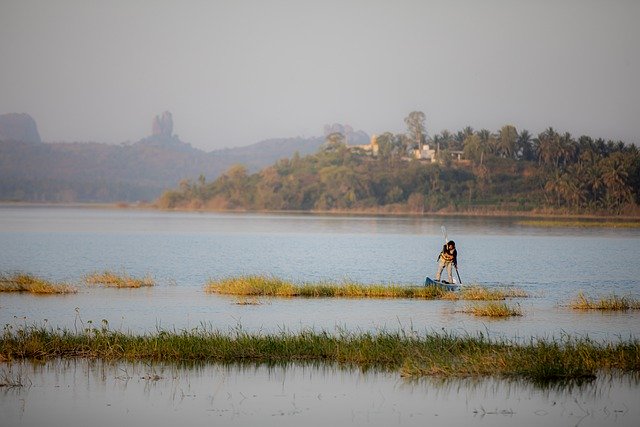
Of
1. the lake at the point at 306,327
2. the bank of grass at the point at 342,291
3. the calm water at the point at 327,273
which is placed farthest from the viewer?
the bank of grass at the point at 342,291

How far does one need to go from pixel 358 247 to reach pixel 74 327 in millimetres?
60383

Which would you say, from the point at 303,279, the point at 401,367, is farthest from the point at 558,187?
the point at 401,367

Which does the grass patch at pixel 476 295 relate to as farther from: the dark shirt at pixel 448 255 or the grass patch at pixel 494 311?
the grass patch at pixel 494 311

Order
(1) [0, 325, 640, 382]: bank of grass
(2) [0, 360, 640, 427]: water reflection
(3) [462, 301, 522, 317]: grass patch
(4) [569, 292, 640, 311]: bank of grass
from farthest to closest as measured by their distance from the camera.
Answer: (4) [569, 292, 640, 311]: bank of grass → (3) [462, 301, 522, 317]: grass patch → (1) [0, 325, 640, 382]: bank of grass → (2) [0, 360, 640, 427]: water reflection

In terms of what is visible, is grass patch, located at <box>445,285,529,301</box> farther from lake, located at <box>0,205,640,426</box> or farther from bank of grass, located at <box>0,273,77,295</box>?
bank of grass, located at <box>0,273,77,295</box>

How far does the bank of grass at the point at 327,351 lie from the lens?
21359mm

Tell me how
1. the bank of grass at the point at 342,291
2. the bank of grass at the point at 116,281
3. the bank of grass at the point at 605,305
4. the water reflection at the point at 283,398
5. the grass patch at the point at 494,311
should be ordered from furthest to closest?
the bank of grass at the point at 116,281
the bank of grass at the point at 342,291
the bank of grass at the point at 605,305
the grass patch at the point at 494,311
the water reflection at the point at 283,398

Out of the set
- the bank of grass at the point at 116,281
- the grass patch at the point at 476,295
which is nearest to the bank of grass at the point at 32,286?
the bank of grass at the point at 116,281

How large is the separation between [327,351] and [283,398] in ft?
12.1

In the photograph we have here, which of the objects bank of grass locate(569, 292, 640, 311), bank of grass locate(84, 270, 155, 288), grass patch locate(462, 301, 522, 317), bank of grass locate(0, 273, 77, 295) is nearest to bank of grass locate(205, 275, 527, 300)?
bank of grass locate(569, 292, 640, 311)

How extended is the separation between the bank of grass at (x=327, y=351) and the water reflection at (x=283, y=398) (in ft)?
1.74

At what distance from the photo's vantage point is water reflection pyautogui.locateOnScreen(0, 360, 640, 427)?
695 inches

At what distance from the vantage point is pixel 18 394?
19031mm

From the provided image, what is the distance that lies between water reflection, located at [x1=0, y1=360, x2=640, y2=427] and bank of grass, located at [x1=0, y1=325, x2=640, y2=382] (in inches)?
20.9
